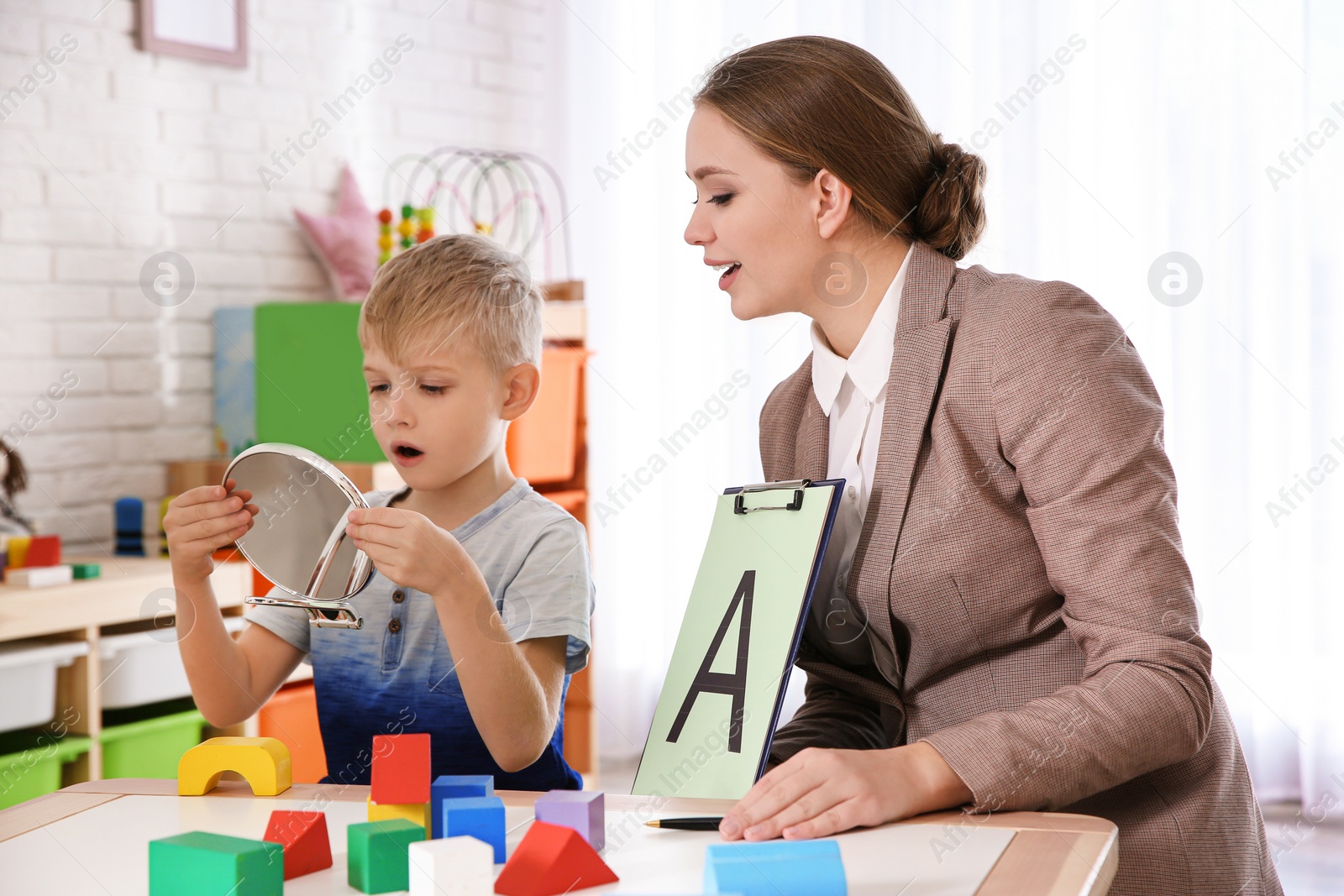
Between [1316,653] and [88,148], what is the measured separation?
2.72 metres

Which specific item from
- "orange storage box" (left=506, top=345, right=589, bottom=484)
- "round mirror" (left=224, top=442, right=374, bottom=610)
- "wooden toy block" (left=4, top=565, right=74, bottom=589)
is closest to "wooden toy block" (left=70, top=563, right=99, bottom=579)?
"wooden toy block" (left=4, top=565, right=74, bottom=589)

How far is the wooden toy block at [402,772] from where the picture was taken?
2.50 feet

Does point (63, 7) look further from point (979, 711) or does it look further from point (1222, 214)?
point (1222, 214)

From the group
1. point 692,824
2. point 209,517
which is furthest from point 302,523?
point 692,824

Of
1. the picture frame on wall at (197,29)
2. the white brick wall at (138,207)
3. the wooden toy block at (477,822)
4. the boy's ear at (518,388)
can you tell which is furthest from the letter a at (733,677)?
the picture frame on wall at (197,29)

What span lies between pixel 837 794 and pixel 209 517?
55 centimetres

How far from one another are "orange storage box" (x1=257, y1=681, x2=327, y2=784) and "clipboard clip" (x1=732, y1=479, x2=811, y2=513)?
1.41m

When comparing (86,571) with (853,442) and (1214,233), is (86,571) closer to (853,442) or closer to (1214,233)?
(853,442)

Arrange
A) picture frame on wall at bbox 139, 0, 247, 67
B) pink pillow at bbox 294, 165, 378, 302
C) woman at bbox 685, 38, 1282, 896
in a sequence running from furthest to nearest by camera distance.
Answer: pink pillow at bbox 294, 165, 378, 302 < picture frame on wall at bbox 139, 0, 247, 67 < woman at bbox 685, 38, 1282, 896

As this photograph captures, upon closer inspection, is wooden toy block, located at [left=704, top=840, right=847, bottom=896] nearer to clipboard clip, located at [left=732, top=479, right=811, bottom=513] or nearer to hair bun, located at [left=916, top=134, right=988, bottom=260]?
clipboard clip, located at [left=732, top=479, right=811, bottom=513]

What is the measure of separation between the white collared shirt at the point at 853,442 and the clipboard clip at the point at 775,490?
0.10 metres

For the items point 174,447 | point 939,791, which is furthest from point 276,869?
point 174,447

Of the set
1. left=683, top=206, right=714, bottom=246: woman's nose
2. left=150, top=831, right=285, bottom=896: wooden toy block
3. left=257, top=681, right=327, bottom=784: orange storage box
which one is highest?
left=683, top=206, right=714, bottom=246: woman's nose

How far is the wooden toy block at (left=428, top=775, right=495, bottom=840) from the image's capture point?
77cm
